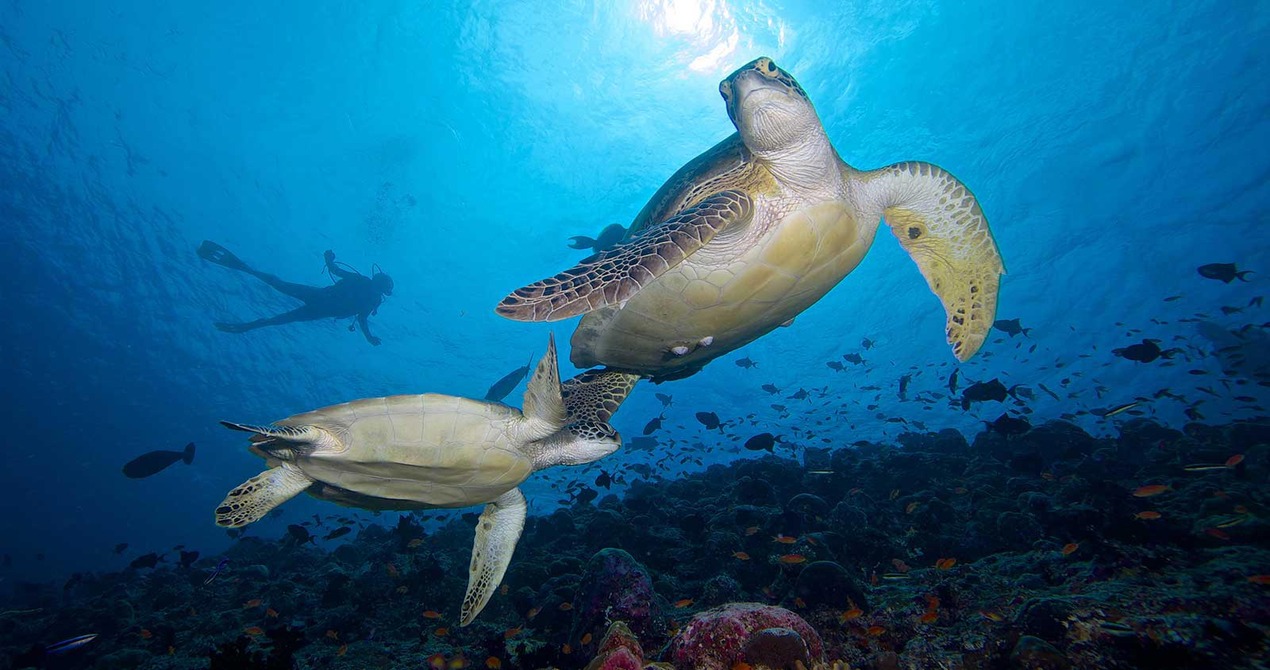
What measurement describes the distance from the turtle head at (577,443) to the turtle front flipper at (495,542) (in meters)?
0.99

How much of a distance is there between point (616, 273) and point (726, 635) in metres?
2.42

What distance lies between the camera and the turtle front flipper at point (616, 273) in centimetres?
254

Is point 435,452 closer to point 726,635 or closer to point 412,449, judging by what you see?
point 412,449

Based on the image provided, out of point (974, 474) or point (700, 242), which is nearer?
point (700, 242)

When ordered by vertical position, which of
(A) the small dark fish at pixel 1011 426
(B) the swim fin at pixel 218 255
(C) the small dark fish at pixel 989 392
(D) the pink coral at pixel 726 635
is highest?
(B) the swim fin at pixel 218 255

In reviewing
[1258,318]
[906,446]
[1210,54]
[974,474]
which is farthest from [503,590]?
[1258,318]

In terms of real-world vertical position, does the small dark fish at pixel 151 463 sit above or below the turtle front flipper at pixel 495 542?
above

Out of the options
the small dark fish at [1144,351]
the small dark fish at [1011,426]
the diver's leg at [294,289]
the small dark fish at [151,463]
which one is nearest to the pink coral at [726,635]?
the small dark fish at [1011,426]

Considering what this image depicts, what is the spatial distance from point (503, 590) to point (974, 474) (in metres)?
9.19

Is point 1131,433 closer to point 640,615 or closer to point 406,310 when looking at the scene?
point 640,615

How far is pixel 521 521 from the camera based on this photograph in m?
5.43

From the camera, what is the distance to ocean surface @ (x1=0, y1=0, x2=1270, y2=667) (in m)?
15.5

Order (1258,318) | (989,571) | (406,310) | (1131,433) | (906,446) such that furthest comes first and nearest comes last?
(406,310) < (1258,318) < (906,446) < (1131,433) < (989,571)

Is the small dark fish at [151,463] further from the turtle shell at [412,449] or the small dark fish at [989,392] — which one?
the small dark fish at [989,392]
